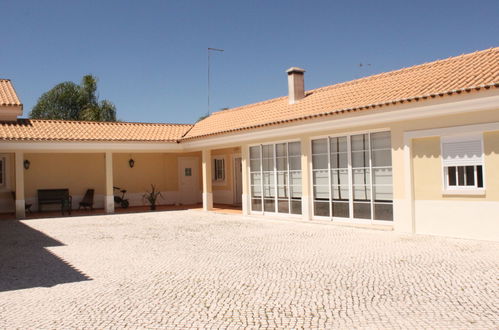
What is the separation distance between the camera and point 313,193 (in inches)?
541

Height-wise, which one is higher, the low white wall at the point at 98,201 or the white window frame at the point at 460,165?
the white window frame at the point at 460,165

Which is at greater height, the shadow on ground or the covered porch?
the covered porch

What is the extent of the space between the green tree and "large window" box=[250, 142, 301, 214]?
24.6 m

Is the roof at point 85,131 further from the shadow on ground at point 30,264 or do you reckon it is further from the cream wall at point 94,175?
the shadow on ground at point 30,264

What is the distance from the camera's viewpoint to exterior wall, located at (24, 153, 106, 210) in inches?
788

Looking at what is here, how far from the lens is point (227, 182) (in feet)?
72.6

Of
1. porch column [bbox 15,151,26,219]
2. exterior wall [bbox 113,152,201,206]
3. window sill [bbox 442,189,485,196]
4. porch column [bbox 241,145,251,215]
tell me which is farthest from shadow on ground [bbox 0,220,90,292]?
exterior wall [bbox 113,152,201,206]

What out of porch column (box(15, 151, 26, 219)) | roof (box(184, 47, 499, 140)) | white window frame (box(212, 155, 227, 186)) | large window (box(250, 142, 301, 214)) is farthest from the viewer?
white window frame (box(212, 155, 227, 186))

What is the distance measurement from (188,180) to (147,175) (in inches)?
82.6

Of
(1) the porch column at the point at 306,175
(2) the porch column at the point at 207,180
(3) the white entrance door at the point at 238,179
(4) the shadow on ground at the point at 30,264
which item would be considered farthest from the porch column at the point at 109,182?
(1) the porch column at the point at 306,175

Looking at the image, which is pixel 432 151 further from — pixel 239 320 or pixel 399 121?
pixel 239 320

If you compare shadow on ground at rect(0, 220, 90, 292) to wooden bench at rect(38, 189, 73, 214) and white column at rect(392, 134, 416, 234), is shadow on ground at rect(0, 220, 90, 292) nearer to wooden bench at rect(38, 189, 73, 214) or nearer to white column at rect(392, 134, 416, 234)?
wooden bench at rect(38, 189, 73, 214)

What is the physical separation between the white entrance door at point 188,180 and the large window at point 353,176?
1099 centimetres

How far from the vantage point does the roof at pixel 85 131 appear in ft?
58.5
